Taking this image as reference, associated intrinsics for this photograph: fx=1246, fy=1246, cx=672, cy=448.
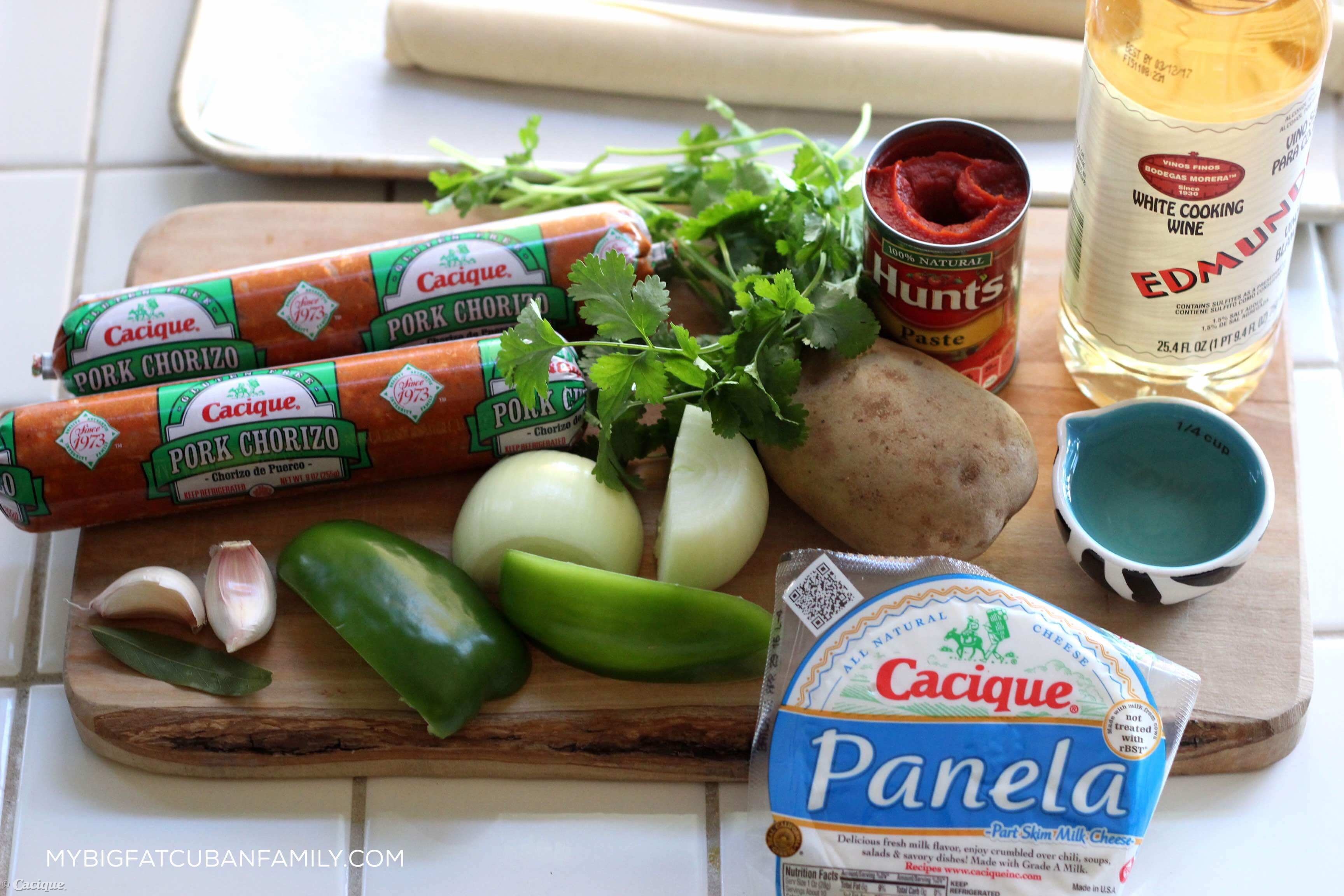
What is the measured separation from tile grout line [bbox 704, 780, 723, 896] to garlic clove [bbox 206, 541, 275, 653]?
15.6 inches

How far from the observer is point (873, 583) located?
3.16ft

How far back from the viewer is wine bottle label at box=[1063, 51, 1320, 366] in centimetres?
91

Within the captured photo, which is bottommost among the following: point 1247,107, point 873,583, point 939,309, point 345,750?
point 345,750

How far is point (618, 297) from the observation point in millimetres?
979

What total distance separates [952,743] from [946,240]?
0.39 meters

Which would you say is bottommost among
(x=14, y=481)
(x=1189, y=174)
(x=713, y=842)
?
(x=713, y=842)

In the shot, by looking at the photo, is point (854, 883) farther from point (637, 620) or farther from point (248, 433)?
point (248, 433)

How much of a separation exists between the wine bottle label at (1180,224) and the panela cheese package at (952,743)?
0.27m

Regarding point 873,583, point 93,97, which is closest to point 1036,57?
point 873,583

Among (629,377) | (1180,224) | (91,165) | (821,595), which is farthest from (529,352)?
(91,165)

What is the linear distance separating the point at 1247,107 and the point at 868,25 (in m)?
0.56

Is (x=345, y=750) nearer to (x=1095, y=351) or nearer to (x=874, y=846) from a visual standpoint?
(x=874, y=846)

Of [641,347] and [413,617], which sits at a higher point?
[641,347]

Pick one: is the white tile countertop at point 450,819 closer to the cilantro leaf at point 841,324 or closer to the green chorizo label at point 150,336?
the green chorizo label at point 150,336
